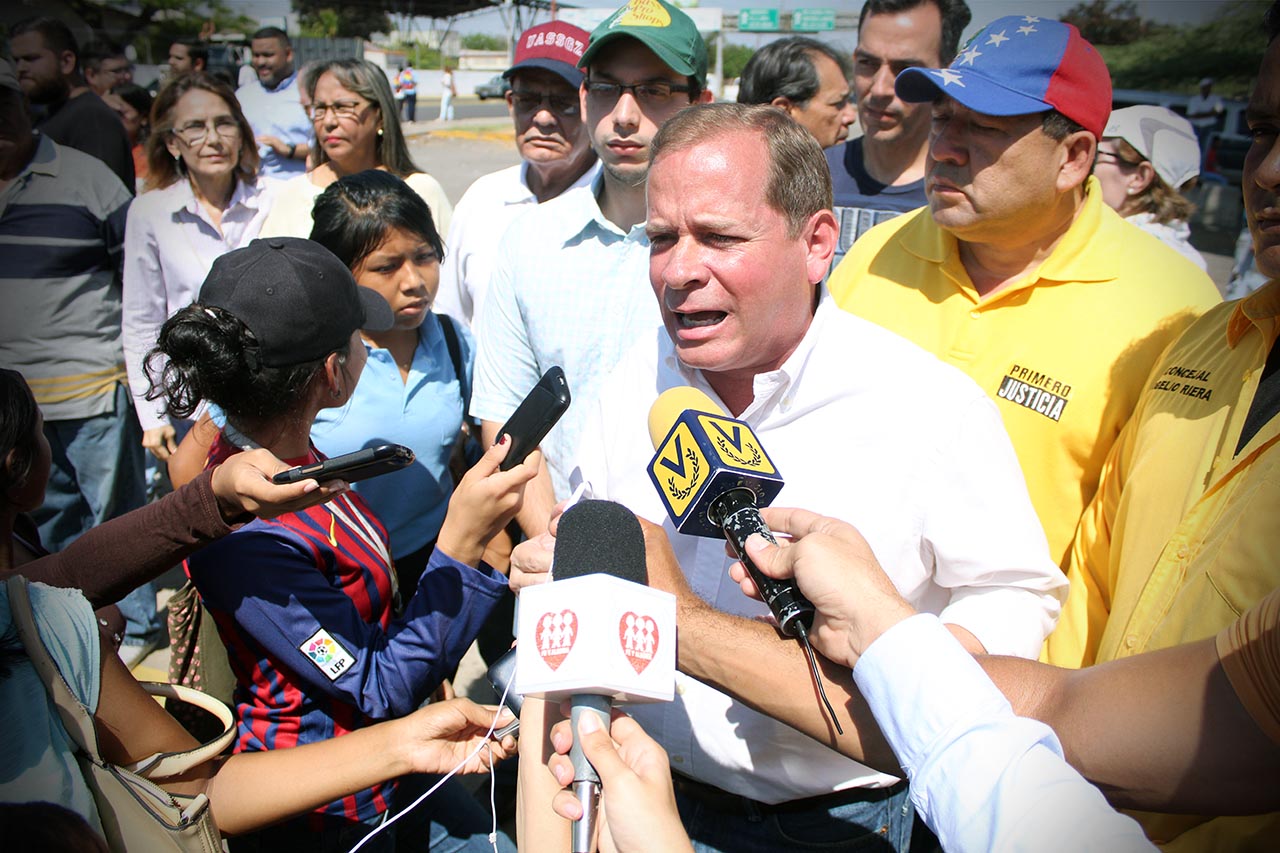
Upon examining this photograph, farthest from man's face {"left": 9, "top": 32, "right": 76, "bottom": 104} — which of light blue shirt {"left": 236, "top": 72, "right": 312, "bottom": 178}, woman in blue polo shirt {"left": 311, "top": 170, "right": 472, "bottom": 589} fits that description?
woman in blue polo shirt {"left": 311, "top": 170, "right": 472, "bottom": 589}

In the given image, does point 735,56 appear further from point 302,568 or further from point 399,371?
point 302,568

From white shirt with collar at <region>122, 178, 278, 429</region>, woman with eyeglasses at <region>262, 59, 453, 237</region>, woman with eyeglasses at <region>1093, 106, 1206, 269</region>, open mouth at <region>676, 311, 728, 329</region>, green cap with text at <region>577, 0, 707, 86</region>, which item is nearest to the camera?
open mouth at <region>676, 311, 728, 329</region>

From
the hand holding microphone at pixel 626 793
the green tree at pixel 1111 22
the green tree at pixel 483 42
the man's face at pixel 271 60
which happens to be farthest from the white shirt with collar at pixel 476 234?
the green tree at pixel 483 42

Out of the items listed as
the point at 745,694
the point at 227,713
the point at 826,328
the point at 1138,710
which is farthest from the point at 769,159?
the point at 227,713

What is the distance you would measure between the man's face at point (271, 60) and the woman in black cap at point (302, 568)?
20.1 feet

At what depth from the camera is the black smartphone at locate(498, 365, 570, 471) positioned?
1932mm

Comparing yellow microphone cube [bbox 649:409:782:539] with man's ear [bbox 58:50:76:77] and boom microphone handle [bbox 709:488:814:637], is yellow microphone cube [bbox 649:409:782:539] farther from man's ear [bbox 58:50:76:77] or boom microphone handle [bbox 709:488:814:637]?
man's ear [bbox 58:50:76:77]

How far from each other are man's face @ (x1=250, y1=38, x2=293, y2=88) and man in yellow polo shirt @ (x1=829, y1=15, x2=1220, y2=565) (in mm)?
6502

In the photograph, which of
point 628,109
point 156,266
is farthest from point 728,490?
point 156,266

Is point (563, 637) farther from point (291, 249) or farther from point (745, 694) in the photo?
point (291, 249)

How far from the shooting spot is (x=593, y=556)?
4.46 feet

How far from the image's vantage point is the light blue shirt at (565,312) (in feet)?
9.58

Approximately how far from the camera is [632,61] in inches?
119

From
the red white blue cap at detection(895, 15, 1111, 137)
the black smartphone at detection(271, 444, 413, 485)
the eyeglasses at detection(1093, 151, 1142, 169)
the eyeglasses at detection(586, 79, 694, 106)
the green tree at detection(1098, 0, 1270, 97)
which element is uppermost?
the green tree at detection(1098, 0, 1270, 97)
